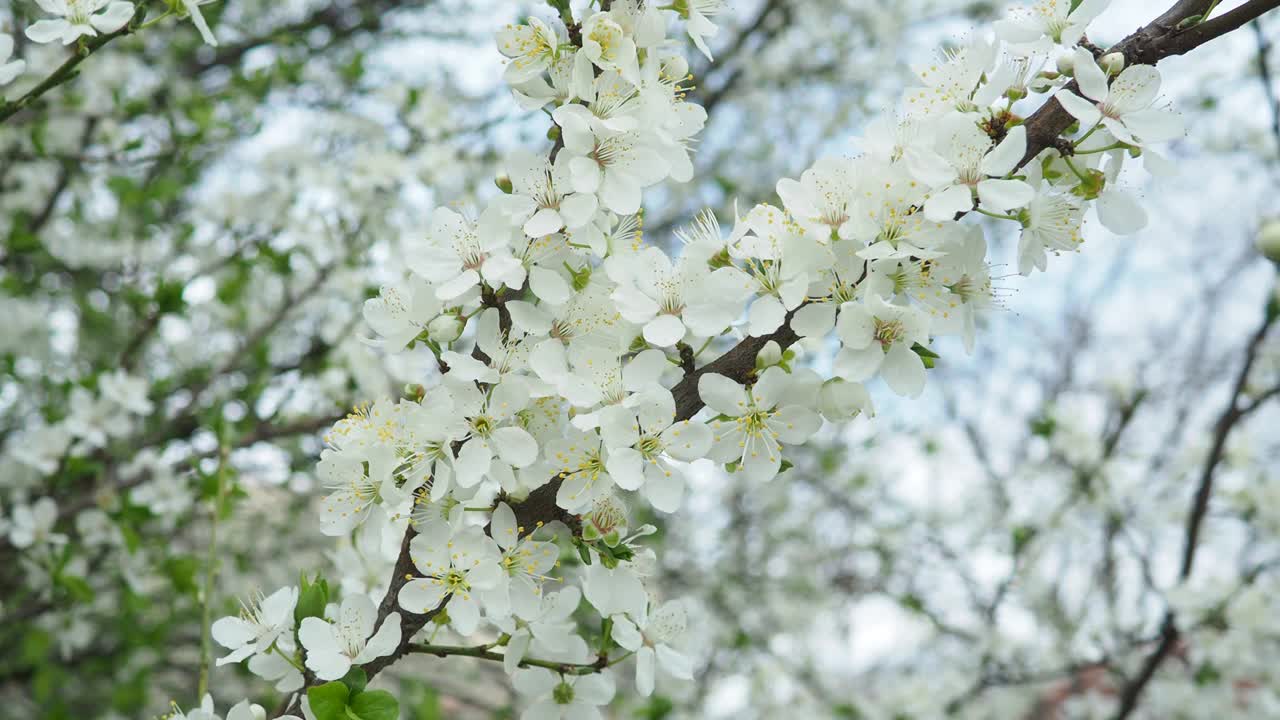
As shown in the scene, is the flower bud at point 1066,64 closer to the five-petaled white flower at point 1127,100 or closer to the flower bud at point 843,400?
the five-petaled white flower at point 1127,100

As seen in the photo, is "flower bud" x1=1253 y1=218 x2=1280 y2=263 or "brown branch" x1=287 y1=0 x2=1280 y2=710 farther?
"flower bud" x1=1253 y1=218 x2=1280 y2=263

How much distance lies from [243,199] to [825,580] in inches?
148

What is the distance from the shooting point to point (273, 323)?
3.32 m

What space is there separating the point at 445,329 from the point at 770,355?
44cm

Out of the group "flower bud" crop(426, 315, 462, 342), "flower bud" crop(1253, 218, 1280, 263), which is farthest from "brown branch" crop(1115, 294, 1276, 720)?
"flower bud" crop(426, 315, 462, 342)

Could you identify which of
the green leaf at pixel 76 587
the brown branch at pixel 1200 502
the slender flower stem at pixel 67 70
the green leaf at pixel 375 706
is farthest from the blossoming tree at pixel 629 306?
the brown branch at pixel 1200 502

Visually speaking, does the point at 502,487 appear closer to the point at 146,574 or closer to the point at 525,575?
the point at 525,575

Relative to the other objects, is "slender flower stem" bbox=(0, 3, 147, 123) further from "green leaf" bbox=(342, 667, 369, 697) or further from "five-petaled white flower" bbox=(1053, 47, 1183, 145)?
"five-petaled white flower" bbox=(1053, 47, 1183, 145)

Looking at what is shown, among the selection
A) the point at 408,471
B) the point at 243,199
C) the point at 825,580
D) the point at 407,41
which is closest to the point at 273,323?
the point at 243,199

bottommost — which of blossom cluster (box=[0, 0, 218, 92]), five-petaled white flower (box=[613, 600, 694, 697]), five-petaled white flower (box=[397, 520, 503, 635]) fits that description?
five-petaled white flower (box=[613, 600, 694, 697])

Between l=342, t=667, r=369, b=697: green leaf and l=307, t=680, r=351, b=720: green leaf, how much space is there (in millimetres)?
36

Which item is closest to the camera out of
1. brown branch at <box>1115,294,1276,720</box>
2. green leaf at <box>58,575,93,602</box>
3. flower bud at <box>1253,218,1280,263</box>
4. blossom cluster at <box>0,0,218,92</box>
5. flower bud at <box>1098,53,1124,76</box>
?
flower bud at <box>1098,53,1124,76</box>

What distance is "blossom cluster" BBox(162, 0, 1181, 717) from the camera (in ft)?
3.95

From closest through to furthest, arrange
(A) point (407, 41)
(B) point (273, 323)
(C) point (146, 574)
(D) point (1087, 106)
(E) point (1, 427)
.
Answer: (D) point (1087, 106), (C) point (146, 574), (B) point (273, 323), (E) point (1, 427), (A) point (407, 41)
